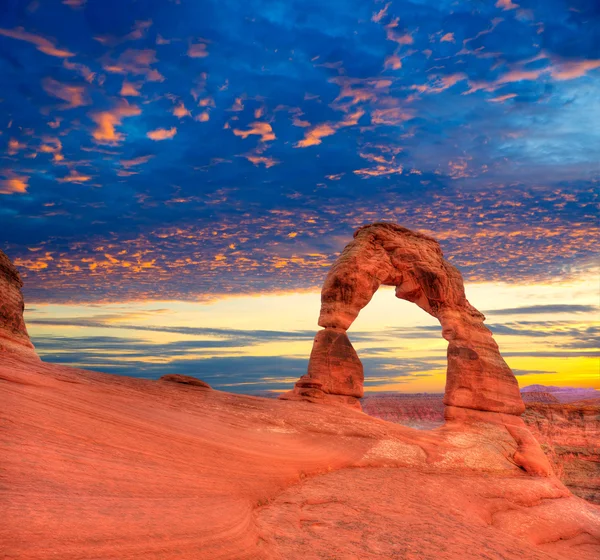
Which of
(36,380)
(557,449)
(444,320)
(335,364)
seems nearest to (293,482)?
(36,380)

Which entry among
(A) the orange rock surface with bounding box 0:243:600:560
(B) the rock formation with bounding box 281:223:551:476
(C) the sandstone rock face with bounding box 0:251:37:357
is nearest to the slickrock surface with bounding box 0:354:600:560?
(A) the orange rock surface with bounding box 0:243:600:560

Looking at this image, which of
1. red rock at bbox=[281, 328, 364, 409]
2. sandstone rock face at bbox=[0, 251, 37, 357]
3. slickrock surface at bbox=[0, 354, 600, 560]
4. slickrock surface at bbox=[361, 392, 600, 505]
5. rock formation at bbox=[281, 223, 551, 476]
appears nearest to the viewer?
slickrock surface at bbox=[0, 354, 600, 560]

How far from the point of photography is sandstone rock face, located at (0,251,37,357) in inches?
557

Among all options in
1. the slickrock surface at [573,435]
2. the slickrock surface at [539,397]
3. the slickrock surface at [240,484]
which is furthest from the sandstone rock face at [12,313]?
the slickrock surface at [539,397]

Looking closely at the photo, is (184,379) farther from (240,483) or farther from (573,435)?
(573,435)

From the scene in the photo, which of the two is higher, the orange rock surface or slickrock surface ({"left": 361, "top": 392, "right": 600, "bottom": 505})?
the orange rock surface

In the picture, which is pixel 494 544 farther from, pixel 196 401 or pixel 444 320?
pixel 444 320

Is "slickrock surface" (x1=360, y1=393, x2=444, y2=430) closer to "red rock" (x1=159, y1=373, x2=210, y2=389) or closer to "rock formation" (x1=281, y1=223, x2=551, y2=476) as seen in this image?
"rock formation" (x1=281, y1=223, x2=551, y2=476)

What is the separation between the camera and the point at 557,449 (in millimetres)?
45344

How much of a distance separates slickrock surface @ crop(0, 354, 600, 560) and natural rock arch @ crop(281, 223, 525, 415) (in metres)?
1.99

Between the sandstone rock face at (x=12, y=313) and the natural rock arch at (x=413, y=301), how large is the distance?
8.49 meters

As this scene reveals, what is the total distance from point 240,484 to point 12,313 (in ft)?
29.6

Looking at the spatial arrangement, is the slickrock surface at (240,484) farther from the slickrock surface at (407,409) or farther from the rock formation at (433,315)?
the slickrock surface at (407,409)

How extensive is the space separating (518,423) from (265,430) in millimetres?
12065
